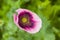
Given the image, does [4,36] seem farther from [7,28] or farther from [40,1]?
[40,1]

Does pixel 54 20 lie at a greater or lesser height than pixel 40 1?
lesser

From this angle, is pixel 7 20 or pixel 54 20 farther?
pixel 54 20

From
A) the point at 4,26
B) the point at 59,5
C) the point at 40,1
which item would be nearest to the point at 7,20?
the point at 4,26
